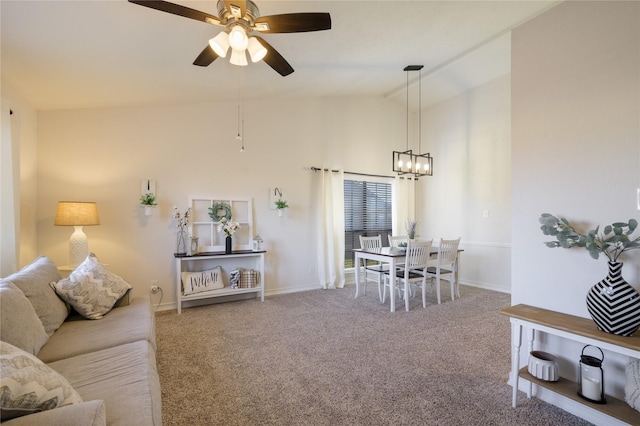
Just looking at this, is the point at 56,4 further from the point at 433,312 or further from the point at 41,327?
the point at 433,312

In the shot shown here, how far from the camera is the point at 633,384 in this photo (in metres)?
1.61

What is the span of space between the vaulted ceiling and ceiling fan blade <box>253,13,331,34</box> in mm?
544

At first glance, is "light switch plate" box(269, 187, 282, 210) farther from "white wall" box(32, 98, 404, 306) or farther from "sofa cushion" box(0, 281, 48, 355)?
"sofa cushion" box(0, 281, 48, 355)

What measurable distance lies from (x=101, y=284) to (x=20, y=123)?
201 centimetres

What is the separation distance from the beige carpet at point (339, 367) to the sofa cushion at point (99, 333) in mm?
460

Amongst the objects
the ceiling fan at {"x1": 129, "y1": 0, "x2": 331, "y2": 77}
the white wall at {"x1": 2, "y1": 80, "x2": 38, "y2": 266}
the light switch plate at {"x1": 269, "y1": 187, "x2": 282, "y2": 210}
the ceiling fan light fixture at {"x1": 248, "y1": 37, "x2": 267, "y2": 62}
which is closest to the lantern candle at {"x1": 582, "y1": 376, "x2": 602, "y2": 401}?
the ceiling fan at {"x1": 129, "y1": 0, "x2": 331, "y2": 77}

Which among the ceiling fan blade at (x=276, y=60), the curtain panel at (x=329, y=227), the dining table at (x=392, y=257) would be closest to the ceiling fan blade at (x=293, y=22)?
the ceiling fan blade at (x=276, y=60)

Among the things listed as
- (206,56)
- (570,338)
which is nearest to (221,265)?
(206,56)

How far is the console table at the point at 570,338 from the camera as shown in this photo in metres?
1.52

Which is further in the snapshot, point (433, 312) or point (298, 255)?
point (298, 255)

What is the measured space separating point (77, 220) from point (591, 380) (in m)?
4.52

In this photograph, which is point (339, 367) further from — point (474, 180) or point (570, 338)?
point (474, 180)

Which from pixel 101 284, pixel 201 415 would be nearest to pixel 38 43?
pixel 101 284

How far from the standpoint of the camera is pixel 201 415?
183 centimetres
